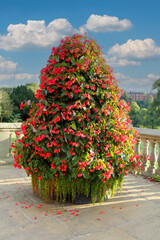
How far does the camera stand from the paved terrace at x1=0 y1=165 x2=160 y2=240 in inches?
120

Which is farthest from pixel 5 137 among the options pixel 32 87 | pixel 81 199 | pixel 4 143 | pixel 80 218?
pixel 32 87

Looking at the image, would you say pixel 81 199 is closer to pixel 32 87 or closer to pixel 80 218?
pixel 80 218

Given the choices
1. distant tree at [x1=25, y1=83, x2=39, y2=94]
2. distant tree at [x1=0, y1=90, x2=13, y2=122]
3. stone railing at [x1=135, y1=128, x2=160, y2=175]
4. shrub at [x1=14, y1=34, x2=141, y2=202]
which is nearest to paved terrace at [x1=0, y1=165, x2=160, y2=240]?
shrub at [x1=14, y1=34, x2=141, y2=202]

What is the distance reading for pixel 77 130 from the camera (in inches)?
140

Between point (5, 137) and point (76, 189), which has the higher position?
point (5, 137)

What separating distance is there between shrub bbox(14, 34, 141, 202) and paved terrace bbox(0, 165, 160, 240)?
254 mm

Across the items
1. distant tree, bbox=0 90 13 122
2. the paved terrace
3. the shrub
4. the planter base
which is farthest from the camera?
distant tree, bbox=0 90 13 122

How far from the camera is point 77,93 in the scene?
3686 millimetres

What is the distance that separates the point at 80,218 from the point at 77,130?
1.22 metres

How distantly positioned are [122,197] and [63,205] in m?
1.12

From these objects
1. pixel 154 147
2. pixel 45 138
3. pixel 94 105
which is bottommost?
pixel 154 147

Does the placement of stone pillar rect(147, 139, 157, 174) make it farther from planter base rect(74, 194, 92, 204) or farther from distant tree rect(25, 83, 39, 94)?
distant tree rect(25, 83, 39, 94)

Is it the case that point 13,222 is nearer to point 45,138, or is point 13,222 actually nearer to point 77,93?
point 45,138

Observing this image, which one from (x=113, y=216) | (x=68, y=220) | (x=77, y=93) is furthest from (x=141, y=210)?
(x=77, y=93)
